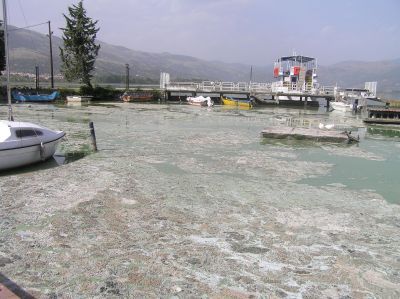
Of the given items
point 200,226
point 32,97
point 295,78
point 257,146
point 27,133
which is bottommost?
point 200,226

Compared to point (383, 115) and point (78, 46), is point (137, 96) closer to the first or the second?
point (78, 46)

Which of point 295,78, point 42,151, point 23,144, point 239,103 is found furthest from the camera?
point 295,78

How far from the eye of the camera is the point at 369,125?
32812 millimetres

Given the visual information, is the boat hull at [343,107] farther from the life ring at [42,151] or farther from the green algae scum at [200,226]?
the life ring at [42,151]

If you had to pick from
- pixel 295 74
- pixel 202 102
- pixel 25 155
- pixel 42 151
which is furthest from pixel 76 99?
pixel 25 155

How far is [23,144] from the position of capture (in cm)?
1336

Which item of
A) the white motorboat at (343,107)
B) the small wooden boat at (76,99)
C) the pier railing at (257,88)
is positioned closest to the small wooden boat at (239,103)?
the pier railing at (257,88)

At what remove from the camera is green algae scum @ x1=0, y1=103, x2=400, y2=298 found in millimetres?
6461

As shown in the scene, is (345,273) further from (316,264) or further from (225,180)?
(225,180)

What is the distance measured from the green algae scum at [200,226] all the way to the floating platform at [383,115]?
18435 millimetres

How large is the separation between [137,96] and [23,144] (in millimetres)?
37522

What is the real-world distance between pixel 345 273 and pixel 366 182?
23.2 ft

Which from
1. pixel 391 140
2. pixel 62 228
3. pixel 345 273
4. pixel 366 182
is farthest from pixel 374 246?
pixel 391 140

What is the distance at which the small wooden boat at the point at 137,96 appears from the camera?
4916cm
